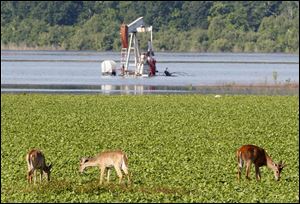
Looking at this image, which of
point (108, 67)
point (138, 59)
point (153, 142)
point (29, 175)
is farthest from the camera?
point (138, 59)

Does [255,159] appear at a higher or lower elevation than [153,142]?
higher

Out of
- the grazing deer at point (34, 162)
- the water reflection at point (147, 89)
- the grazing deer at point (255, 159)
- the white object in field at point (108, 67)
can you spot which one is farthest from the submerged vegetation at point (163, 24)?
the grazing deer at point (34, 162)

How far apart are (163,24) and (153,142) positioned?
5307 inches

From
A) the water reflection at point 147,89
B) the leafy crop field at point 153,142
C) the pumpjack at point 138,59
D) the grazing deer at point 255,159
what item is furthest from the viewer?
the pumpjack at point 138,59

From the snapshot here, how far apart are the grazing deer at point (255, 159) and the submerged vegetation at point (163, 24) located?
12375 centimetres

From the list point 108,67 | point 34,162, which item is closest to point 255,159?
point 34,162

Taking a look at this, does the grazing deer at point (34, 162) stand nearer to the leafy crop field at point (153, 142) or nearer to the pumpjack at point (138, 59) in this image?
the leafy crop field at point (153, 142)

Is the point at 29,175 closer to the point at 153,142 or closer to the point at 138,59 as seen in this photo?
the point at 153,142

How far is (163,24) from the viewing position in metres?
162

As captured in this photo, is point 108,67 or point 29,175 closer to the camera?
point 29,175

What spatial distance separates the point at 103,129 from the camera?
3198cm

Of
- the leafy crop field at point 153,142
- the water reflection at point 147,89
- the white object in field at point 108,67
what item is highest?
the leafy crop field at point 153,142

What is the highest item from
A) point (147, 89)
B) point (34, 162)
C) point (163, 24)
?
point (34, 162)

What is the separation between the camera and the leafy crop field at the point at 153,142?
61.8 feet
